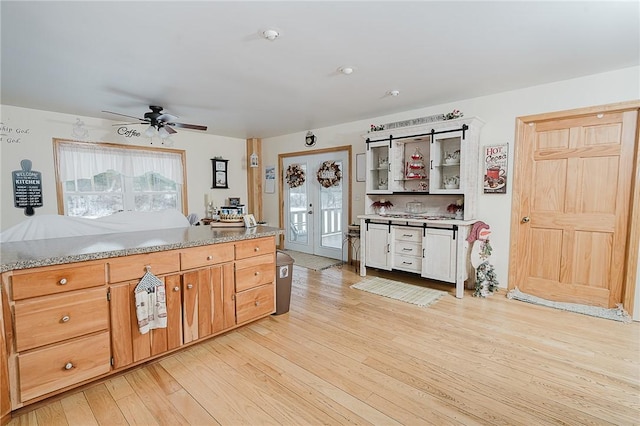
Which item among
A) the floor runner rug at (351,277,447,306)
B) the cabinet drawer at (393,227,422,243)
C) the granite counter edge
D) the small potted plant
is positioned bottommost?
the floor runner rug at (351,277,447,306)

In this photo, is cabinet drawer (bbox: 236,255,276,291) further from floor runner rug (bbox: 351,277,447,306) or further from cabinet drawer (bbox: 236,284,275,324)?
floor runner rug (bbox: 351,277,447,306)

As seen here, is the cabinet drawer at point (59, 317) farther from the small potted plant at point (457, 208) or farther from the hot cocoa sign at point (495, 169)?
the hot cocoa sign at point (495, 169)

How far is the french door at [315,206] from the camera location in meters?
5.44

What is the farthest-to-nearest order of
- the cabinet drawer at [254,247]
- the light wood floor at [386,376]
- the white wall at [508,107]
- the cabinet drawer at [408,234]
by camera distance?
1. the cabinet drawer at [408,234]
2. the white wall at [508,107]
3. the cabinet drawer at [254,247]
4. the light wood floor at [386,376]

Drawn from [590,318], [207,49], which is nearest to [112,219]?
[207,49]

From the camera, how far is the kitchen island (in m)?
1.67

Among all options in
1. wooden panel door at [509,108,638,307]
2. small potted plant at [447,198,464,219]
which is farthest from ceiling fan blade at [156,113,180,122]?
wooden panel door at [509,108,638,307]

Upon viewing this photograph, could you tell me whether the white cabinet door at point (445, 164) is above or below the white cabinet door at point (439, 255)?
above

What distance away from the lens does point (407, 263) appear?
409 cm

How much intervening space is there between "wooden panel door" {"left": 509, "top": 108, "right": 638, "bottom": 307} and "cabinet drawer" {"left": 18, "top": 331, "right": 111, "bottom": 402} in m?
4.12

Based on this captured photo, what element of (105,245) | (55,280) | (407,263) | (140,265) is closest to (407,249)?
(407,263)

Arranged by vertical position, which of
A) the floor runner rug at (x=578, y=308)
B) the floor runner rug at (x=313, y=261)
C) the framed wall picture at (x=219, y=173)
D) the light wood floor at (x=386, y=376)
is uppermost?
the framed wall picture at (x=219, y=173)

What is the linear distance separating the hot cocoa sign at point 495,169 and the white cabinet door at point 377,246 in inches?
54.1

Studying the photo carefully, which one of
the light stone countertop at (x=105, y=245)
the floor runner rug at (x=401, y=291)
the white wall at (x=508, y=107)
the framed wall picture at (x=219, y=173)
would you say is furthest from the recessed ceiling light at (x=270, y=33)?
the framed wall picture at (x=219, y=173)
